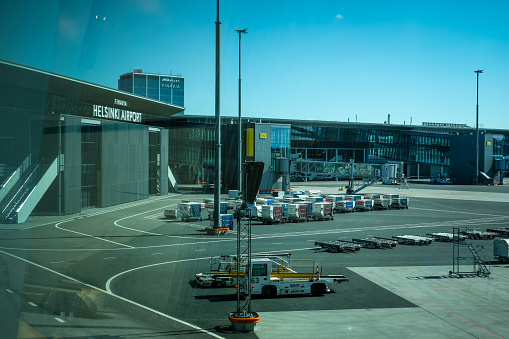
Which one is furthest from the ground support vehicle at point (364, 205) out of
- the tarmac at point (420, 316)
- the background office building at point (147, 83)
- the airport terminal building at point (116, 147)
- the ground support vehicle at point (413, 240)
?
the tarmac at point (420, 316)

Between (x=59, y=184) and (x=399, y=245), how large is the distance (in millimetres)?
24841

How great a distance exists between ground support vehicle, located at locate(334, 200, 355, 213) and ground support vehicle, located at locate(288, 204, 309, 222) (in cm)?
804

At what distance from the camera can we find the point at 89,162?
127 ft

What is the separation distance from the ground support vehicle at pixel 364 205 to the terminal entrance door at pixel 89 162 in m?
25.1

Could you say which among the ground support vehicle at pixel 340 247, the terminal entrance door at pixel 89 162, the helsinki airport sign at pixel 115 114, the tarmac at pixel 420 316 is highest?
the helsinki airport sign at pixel 115 114

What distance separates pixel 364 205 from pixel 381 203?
267cm

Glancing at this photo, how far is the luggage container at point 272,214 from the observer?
36.5m

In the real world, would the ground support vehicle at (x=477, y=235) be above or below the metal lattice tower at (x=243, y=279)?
below

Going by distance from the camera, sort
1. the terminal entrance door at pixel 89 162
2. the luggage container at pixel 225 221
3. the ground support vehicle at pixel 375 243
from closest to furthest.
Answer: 1. the ground support vehicle at pixel 375 243
2. the luggage container at pixel 225 221
3. the terminal entrance door at pixel 89 162

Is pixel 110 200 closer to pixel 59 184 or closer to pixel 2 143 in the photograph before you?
pixel 59 184

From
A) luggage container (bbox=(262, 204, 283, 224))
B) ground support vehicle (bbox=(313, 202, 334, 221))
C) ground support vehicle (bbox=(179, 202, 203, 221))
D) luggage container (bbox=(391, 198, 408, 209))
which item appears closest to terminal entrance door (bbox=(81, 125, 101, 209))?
ground support vehicle (bbox=(179, 202, 203, 221))

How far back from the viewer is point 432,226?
1387 inches

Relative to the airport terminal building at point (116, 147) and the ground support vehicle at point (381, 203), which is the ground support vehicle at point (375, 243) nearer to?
the airport terminal building at point (116, 147)

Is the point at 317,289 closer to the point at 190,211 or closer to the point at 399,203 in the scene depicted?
the point at 190,211
